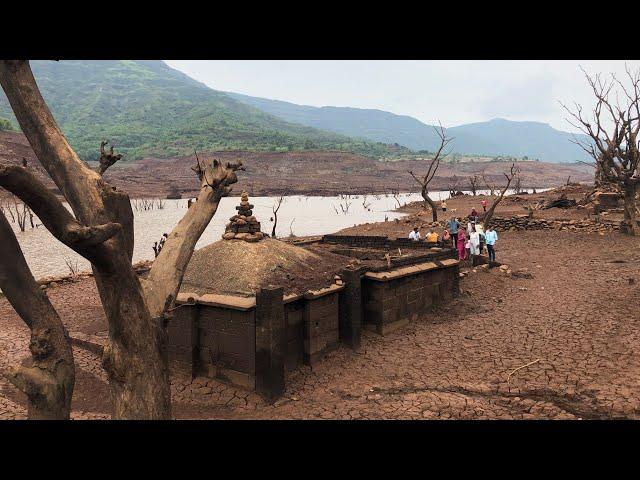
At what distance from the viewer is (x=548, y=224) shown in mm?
30688

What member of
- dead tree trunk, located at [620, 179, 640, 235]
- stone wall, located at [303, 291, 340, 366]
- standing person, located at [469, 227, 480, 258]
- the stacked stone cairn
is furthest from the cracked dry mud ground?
dead tree trunk, located at [620, 179, 640, 235]

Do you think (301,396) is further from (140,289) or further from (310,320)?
(140,289)

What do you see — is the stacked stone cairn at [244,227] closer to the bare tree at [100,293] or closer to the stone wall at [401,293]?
the stone wall at [401,293]

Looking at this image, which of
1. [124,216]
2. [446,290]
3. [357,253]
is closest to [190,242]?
[124,216]

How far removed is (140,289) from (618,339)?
11.7 metres

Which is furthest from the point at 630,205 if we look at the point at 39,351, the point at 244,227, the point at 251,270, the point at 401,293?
the point at 39,351

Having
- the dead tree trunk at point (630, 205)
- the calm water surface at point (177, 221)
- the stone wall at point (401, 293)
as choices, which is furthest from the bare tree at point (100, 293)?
the dead tree trunk at point (630, 205)

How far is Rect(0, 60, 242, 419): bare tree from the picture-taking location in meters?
5.00

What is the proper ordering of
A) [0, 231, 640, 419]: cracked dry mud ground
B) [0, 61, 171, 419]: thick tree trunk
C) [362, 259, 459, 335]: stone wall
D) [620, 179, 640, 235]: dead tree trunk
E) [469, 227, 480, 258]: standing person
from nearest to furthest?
[0, 61, 171, 419]: thick tree trunk → [0, 231, 640, 419]: cracked dry mud ground → [362, 259, 459, 335]: stone wall → [469, 227, 480, 258]: standing person → [620, 179, 640, 235]: dead tree trunk

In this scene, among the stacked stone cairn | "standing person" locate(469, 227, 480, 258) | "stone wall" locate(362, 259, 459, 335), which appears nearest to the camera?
the stacked stone cairn

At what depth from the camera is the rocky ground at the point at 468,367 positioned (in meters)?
8.92

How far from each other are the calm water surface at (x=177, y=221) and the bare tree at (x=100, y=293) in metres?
21.3

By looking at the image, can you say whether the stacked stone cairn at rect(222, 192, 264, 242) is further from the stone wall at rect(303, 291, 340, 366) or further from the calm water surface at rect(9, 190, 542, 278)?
the calm water surface at rect(9, 190, 542, 278)

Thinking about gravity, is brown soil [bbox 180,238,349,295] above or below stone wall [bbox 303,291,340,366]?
above
